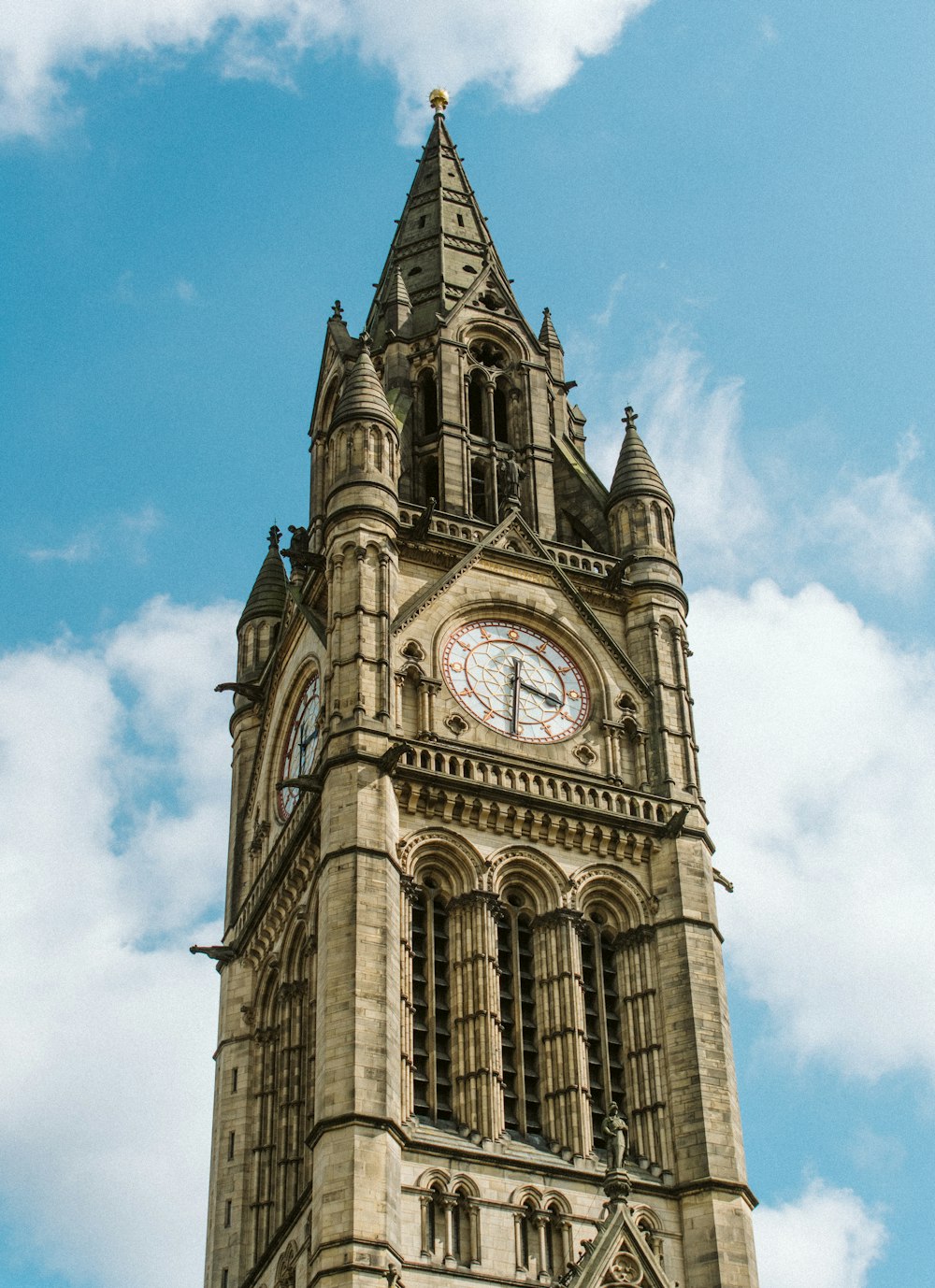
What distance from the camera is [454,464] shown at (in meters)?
47.2

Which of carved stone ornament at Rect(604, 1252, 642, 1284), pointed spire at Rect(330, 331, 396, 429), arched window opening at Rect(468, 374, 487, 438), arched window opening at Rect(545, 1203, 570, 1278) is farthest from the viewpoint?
arched window opening at Rect(468, 374, 487, 438)

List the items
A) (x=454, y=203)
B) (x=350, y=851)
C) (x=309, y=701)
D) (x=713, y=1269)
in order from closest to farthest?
(x=713, y=1269), (x=350, y=851), (x=309, y=701), (x=454, y=203)

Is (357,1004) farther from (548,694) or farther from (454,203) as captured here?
(454,203)

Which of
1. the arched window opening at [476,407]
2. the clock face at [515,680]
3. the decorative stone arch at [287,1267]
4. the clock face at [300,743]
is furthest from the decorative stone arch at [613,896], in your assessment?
the arched window opening at [476,407]

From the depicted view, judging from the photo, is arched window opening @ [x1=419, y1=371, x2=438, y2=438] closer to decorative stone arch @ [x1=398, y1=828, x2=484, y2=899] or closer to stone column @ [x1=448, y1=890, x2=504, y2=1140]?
decorative stone arch @ [x1=398, y1=828, x2=484, y2=899]

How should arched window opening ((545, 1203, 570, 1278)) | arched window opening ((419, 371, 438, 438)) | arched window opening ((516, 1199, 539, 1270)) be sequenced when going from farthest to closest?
arched window opening ((419, 371, 438, 438))
arched window opening ((545, 1203, 570, 1278))
arched window opening ((516, 1199, 539, 1270))

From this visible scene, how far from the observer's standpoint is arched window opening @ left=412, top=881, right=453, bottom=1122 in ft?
120

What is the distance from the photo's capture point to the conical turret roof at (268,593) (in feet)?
161

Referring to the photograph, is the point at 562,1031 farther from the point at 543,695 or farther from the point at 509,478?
the point at 509,478

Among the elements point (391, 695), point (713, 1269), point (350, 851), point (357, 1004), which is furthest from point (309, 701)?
point (713, 1269)

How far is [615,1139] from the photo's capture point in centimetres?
3559

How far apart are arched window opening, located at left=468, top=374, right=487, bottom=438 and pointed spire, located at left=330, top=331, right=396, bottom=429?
2.97 m

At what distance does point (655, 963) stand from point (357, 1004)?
6.40 meters

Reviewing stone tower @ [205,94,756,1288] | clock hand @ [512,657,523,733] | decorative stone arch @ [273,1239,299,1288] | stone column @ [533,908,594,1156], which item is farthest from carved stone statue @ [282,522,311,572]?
decorative stone arch @ [273,1239,299,1288]
